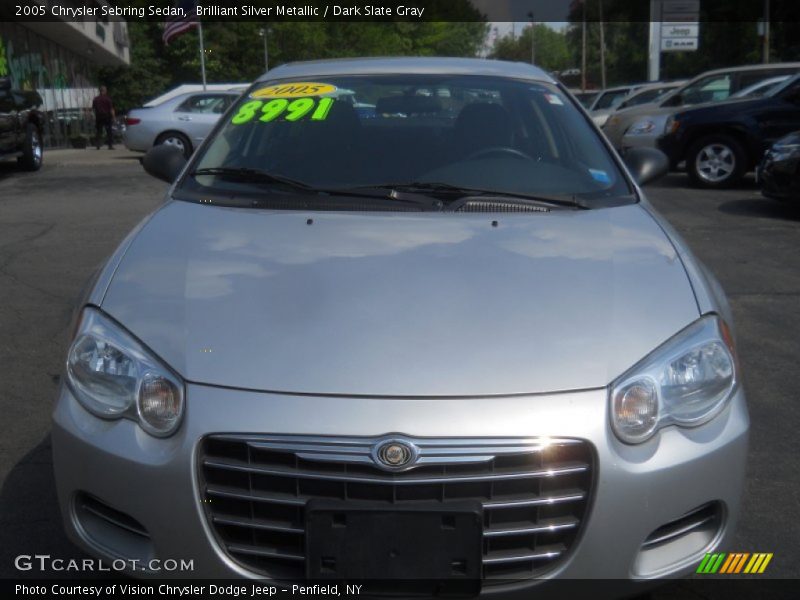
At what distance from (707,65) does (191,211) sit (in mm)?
48676

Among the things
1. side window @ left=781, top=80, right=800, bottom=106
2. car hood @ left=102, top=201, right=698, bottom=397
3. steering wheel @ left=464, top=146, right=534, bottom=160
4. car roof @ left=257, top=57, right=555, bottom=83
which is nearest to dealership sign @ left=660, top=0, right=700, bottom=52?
side window @ left=781, top=80, right=800, bottom=106

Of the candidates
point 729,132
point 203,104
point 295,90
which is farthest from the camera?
point 203,104

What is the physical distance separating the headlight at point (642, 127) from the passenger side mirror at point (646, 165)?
36.2 feet

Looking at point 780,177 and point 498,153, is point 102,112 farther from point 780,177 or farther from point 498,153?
point 498,153

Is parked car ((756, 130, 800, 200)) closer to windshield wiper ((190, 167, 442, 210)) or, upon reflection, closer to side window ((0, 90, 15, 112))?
windshield wiper ((190, 167, 442, 210))

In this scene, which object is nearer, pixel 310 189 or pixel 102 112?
pixel 310 189

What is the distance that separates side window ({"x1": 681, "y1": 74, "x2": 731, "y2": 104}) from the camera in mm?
15203

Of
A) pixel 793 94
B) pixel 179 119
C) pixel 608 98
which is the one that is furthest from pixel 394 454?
pixel 608 98

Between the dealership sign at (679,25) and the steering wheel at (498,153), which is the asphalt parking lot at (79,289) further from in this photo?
the dealership sign at (679,25)

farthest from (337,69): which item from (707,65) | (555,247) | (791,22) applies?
(707,65)

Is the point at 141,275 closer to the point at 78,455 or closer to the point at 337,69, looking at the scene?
the point at 78,455

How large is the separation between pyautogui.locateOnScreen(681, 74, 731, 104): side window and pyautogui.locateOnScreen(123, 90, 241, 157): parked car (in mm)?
8239
